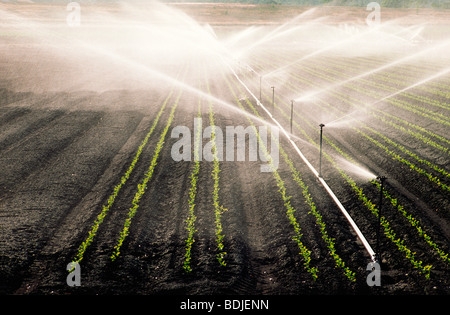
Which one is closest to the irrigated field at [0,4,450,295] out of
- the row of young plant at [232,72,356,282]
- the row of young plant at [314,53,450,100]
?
the row of young plant at [232,72,356,282]

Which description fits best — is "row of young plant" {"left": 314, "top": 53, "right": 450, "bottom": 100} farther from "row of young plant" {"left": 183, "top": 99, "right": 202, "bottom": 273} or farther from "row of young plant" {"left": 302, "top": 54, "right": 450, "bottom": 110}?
"row of young plant" {"left": 183, "top": 99, "right": 202, "bottom": 273}

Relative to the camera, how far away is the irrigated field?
7.57 meters

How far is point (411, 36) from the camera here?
6378 centimetres

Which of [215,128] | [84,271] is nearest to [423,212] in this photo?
[84,271]

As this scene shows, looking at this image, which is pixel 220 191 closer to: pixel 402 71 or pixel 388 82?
pixel 388 82

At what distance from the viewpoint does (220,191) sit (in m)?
11.3

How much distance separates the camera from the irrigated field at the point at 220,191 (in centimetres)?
757

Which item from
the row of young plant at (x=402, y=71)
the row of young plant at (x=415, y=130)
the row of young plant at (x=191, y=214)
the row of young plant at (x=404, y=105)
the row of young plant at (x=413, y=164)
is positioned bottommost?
the row of young plant at (x=191, y=214)

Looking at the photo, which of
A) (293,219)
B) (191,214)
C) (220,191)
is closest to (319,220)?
(293,219)

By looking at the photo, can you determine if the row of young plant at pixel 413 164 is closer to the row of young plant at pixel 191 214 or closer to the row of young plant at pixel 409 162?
the row of young plant at pixel 409 162

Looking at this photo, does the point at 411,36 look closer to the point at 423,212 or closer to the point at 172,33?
the point at 172,33

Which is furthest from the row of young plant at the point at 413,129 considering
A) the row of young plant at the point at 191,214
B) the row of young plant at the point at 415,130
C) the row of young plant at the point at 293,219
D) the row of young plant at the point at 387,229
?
the row of young plant at the point at 191,214

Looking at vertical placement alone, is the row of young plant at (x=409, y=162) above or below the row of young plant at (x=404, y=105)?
below
